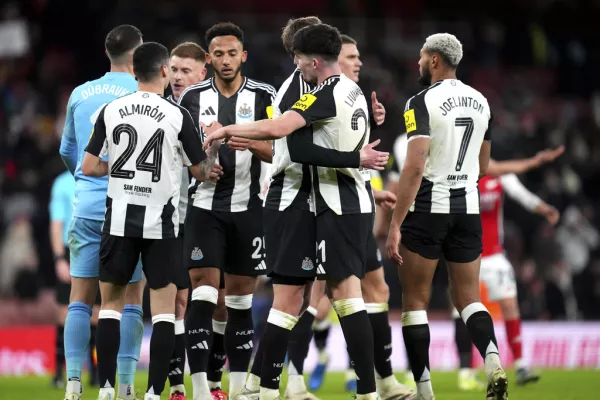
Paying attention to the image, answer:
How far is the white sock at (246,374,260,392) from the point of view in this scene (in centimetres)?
794

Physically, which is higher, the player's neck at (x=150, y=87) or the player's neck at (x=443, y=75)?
the player's neck at (x=443, y=75)

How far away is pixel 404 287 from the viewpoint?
7789 millimetres

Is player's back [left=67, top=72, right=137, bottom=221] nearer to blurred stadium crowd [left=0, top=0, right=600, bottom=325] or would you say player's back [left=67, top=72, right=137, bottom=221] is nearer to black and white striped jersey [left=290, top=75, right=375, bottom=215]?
black and white striped jersey [left=290, top=75, right=375, bottom=215]

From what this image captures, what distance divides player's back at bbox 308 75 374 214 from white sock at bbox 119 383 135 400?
191 cm

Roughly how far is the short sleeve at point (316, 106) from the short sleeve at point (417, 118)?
3.02 feet

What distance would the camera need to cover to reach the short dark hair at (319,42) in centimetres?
691

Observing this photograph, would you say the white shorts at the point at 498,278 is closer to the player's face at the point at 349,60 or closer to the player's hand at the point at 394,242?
the player's face at the point at 349,60

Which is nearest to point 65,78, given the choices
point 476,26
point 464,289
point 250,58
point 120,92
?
point 250,58

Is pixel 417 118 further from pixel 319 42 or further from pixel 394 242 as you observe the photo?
pixel 319 42

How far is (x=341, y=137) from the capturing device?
6.96m

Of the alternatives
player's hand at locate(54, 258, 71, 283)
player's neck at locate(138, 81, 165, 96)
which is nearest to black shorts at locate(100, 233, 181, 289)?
player's neck at locate(138, 81, 165, 96)

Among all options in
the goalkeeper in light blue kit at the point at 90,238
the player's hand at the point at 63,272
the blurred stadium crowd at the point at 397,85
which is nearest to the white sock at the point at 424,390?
the goalkeeper in light blue kit at the point at 90,238

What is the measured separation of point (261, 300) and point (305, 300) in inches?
306

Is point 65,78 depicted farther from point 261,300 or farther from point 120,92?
point 120,92
